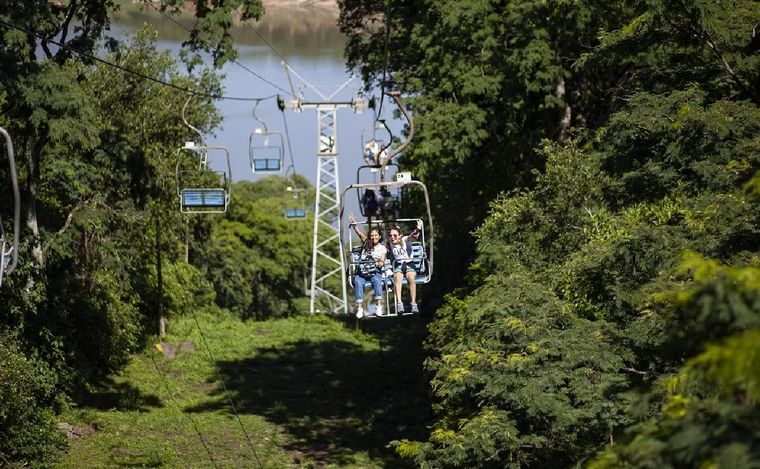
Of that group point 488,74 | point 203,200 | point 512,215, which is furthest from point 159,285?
point 512,215

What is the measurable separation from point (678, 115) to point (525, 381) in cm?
401

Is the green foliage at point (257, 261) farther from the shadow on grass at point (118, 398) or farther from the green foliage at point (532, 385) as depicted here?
the green foliage at point (532, 385)

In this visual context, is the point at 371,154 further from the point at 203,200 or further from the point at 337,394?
the point at 337,394

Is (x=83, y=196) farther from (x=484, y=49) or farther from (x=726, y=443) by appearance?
(x=726, y=443)

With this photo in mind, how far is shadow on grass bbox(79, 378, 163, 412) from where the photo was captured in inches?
1063

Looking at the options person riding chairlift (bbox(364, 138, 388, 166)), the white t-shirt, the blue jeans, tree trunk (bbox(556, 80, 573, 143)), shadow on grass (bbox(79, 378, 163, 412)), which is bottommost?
shadow on grass (bbox(79, 378, 163, 412))

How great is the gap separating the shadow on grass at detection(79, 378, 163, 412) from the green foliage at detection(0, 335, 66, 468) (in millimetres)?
4306

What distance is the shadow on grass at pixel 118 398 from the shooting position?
27000mm

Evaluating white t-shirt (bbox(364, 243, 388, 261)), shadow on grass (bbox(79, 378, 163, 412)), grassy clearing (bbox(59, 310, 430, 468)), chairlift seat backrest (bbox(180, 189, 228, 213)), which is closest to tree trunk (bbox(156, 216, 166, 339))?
grassy clearing (bbox(59, 310, 430, 468))

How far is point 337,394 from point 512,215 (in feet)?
30.2

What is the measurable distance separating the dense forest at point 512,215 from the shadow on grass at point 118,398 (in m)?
0.34

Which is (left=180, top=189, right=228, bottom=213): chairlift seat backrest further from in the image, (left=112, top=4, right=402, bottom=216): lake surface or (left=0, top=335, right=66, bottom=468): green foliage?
(left=112, top=4, right=402, bottom=216): lake surface

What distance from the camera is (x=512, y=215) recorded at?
23.3 metres

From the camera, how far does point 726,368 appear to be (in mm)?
5391
